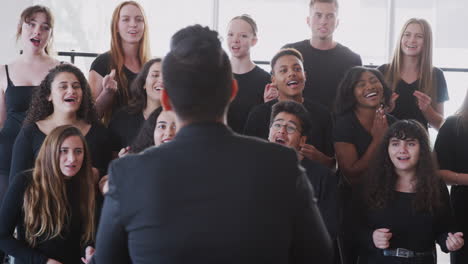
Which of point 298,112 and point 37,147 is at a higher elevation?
point 298,112

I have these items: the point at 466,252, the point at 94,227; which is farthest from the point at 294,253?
the point at 466,252

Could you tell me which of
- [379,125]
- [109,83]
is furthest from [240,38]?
[379,125]

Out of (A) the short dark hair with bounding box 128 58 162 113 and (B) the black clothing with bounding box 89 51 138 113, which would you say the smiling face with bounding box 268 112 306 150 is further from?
(B) the black clothing with bounding box 89 51 138 113

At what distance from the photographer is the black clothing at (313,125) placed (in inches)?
125

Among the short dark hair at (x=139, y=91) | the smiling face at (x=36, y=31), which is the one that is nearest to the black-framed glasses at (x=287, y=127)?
the short dark hair at (x=139, y=91)

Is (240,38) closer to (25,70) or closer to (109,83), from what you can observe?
(109,83)

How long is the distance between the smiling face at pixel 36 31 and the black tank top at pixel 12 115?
224 mm

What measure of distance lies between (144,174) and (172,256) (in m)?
0.16

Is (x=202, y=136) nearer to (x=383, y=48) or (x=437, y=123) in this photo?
(x=437, y=123)

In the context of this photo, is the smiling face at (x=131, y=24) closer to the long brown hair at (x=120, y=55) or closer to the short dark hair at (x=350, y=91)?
the long brown hair at (x=120, y=55)

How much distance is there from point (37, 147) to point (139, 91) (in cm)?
59

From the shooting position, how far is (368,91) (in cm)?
329

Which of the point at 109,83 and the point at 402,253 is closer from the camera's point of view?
Answer: the point at 402,253

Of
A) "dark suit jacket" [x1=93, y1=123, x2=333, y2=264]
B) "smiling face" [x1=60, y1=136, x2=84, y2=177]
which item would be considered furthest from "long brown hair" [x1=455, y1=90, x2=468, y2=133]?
"dark suit jacket" [x1=93, y1=123, x2=333, y2=264]
